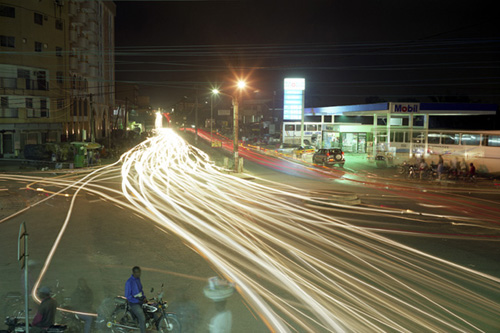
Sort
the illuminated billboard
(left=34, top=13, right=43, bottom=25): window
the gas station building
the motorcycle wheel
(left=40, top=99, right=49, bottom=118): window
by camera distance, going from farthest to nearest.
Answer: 1. the illuminated billboard
2. (left=40, top=99, right=49, bottom=118): window
3. (left=34, top=13, right=43, bottom=25): window
4. the gas station building
5. the motorcycle wheel

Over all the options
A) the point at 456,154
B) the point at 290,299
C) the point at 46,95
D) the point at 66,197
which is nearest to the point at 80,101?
the point at 46,95

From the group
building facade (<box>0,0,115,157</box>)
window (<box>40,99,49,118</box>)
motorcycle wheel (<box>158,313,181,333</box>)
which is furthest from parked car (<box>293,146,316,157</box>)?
motorcycle wheel (<box>158,313,181,333</box>)

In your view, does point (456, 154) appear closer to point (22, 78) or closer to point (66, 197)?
point (66, 197)

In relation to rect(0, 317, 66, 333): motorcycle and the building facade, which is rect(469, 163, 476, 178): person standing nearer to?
rect(0, 317, 66, 333): motorcycle

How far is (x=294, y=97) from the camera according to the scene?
5591 centimetres

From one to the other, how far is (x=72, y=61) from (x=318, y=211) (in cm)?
4986

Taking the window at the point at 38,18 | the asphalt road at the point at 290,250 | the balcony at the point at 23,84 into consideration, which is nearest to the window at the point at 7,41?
the balcony at the point at 23,84

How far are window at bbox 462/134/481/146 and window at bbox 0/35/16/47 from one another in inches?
1658

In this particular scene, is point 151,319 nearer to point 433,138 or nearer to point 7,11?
point 433,138

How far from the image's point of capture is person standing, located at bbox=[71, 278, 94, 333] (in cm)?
720

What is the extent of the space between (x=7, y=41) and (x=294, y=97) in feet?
107

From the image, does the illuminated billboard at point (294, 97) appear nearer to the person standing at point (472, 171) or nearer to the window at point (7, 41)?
the person standing at point (472, 171)

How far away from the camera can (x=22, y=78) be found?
4400 cm

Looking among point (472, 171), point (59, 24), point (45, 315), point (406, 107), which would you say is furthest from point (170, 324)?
point (59, 24)
